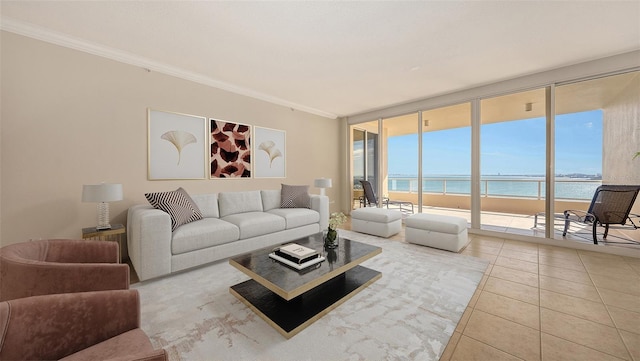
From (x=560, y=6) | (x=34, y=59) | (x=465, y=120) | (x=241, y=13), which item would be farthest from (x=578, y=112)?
(x=34, y=59)

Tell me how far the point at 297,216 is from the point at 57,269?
2798 millimetres

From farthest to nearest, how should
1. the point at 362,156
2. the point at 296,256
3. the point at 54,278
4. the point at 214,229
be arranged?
the point at 362,156
the point at 214,229
the point at 296,256
the point at 54,278

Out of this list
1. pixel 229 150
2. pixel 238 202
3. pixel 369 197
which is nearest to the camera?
pixel 238 202

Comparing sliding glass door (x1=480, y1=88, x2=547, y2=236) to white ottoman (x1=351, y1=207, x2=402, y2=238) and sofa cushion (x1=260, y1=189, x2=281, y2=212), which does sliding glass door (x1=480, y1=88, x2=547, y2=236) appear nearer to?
white ottoman (x1=351, y1=207, x2=402, y2=238)

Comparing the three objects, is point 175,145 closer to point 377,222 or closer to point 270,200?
point 270,200

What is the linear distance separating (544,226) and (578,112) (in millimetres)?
1871

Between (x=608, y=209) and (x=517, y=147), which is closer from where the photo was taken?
(x=608, y=209)

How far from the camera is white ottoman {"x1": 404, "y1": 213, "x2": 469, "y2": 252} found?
131 inches

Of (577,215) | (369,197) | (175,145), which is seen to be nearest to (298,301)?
(175,145)

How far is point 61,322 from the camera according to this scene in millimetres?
976

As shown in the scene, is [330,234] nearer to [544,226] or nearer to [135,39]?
[135,39]

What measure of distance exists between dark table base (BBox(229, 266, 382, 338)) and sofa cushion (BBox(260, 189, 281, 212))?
6.74 ft

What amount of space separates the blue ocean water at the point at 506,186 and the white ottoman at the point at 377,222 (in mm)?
1322

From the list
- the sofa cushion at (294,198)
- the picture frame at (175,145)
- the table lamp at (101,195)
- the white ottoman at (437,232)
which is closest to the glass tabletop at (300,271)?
the white ottoman at (437,232)
